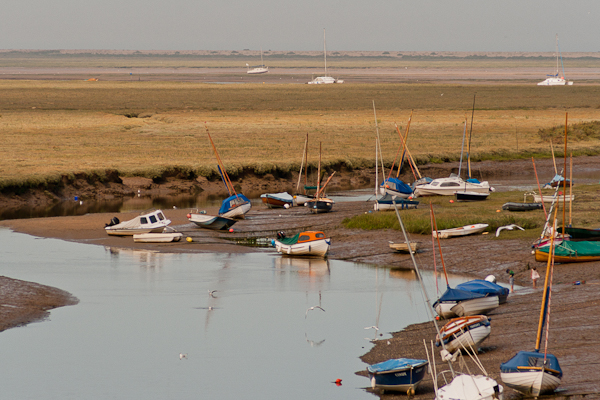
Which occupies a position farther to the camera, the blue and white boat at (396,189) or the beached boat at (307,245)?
the blue and white boat at (396,189)

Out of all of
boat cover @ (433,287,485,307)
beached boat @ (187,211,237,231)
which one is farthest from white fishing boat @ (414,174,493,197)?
boat cover @ (433,287,485,307)

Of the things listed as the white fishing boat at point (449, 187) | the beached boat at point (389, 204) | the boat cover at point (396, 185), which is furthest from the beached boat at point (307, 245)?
the white fishing boat at point (449, 187)

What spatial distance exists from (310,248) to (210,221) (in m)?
9.89

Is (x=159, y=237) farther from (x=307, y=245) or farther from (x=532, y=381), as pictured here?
(x=532, y=381)

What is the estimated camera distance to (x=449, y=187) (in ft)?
179

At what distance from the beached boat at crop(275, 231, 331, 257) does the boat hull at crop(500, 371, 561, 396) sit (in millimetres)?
21911

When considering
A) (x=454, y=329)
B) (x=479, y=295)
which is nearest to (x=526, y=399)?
(x=454, y=329)

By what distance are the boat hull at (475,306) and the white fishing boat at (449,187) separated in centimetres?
2767

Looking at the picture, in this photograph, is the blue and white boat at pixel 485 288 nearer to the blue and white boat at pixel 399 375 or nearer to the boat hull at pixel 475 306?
the boat hull at pixel 475 306

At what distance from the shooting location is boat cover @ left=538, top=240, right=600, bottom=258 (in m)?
32.6

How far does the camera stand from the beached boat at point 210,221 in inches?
1887

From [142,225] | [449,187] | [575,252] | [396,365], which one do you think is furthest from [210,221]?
[396,365]

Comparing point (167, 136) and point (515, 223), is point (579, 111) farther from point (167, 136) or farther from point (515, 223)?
point (515, 223)

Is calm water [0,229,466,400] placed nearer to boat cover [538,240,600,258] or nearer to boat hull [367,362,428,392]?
boat hull [367,362,428,392]
